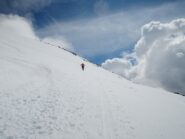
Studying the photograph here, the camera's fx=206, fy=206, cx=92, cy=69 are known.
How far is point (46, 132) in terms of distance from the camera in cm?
1263

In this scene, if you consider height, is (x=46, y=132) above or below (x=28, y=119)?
below

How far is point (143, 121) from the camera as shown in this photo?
63.8ft

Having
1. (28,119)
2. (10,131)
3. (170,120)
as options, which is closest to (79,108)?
(28,119)

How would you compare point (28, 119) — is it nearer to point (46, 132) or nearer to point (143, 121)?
point (46, 132)

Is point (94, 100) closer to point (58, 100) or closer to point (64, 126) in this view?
point (58, 100)

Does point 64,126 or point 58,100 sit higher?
point 58,100

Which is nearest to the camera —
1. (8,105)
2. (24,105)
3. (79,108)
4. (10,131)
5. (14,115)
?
(10,131)

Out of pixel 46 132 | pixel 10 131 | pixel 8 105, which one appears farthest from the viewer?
pixel 8 105

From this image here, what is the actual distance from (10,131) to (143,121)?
487 inches

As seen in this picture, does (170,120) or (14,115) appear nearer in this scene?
(14,115)

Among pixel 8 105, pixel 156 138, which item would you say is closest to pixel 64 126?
pixel 8 105

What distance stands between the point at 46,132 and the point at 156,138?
342 inches

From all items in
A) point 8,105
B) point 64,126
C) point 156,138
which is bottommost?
point 156,138

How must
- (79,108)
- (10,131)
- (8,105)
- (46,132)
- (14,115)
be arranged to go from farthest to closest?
(79,108) → (8,105) → (14,115) → (46,132) → (10,131)
